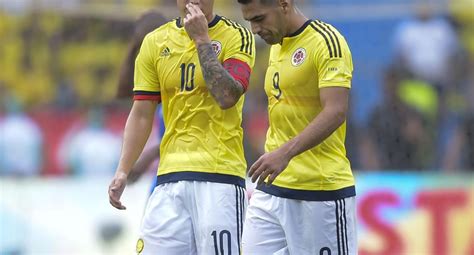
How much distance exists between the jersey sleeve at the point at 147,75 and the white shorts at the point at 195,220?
1.79 feet

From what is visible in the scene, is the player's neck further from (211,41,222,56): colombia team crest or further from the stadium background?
the stadium background

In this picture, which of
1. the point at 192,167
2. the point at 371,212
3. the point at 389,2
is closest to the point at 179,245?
the point at 192,167

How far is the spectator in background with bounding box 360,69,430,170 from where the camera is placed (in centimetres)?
1181

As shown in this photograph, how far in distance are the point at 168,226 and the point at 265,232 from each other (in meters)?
0.54

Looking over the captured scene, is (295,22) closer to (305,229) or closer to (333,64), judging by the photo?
(333,64)

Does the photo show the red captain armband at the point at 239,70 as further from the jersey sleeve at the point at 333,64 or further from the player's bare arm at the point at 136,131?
the player's bare arm at the point at 136,131

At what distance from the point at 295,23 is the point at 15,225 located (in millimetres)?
5924

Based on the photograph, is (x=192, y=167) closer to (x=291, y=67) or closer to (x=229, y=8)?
(x=291, y=67)

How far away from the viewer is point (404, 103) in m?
12.2

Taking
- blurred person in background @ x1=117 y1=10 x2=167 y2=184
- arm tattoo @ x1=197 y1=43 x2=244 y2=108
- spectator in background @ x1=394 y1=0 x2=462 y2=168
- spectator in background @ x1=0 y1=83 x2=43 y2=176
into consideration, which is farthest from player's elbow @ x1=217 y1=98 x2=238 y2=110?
spectator in background @ x1=0 y1=83 x2=43 y2=176

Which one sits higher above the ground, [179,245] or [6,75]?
[6,75]

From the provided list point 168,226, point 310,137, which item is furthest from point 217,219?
point 310,137

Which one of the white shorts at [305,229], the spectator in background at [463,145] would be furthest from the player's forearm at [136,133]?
the spectator in background at [463,145]

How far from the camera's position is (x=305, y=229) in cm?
624
